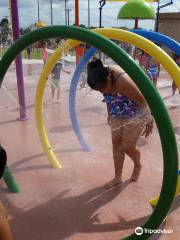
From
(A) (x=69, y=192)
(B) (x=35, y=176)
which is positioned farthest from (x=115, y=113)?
(B) (x=35, y=176)

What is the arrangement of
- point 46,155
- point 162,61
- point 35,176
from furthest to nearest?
1. point 46,155
2. point 35,176
3. point 162,61

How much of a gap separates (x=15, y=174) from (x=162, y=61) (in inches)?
108

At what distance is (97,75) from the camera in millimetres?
3725

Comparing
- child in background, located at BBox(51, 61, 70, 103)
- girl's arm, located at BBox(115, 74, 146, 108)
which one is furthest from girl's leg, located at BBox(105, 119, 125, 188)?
child in background, located at BBox(51, 61, 70, 103)

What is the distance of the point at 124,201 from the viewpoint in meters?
4.27

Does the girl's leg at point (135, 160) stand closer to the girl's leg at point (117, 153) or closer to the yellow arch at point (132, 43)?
the girl's leg at point (117, 153)

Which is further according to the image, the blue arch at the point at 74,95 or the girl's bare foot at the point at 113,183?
the blue arch at the point at 74,95

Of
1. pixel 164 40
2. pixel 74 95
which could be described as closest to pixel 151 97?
pixel 164 40

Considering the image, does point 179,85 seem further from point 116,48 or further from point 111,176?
point 111,176

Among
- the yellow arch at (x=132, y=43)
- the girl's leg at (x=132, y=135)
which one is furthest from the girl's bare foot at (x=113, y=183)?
the yellow arch at (x=132, y=43)

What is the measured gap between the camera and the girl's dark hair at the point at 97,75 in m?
3.73

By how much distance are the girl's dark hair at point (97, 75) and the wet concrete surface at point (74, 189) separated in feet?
4.94

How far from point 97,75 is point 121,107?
1.98 feet

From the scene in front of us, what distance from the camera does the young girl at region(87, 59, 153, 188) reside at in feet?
12.4
